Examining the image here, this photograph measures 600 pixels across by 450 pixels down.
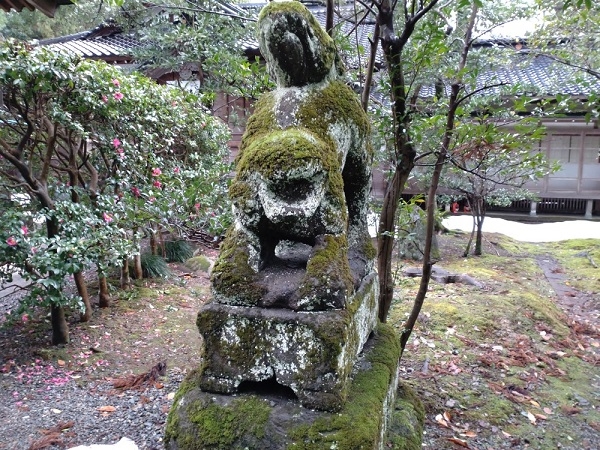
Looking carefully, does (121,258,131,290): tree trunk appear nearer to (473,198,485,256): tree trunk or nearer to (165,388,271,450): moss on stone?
(165,388,271,450): moss on stone

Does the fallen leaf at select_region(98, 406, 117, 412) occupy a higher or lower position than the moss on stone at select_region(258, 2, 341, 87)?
lower

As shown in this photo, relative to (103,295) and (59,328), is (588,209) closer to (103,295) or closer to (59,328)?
(103,295)

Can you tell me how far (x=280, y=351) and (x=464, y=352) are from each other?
367 centimetres

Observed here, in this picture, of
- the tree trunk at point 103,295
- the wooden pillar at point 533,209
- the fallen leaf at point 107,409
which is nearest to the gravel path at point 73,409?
the fallen leaf at point 107,409

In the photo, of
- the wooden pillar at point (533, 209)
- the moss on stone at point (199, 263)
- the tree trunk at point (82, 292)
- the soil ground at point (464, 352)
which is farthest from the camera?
the wooden pillar at point (533, 209)

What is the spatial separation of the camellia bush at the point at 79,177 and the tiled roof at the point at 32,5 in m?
0.31

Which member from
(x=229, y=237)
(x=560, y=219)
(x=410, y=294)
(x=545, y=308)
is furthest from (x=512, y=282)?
(x=560, y=219)

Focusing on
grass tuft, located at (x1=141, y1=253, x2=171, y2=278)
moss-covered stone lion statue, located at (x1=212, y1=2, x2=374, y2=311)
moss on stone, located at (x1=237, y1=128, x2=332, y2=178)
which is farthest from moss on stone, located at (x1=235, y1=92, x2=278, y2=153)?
grass tuft, located at (x1=141, y1=253, x2=171, y2=278)

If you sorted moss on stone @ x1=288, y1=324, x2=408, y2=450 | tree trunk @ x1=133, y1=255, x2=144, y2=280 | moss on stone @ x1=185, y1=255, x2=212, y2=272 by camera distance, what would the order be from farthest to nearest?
moss on stone @ x1=185, y1=255, x2=212, y2=272, tree trunk @ x1=133, y1=255, x2=144, y2=280, moss on stone @ x1=288, y1=324, x2=408, y2=450

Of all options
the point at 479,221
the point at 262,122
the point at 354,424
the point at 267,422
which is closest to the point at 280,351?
the point at 267,422

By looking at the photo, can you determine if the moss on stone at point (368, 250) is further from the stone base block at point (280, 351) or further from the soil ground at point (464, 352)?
the soil ground at point (464, 352)

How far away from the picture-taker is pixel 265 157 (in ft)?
5.93

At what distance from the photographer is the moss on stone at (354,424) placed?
1688 millimetres

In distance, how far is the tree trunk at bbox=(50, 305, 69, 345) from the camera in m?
4.36
